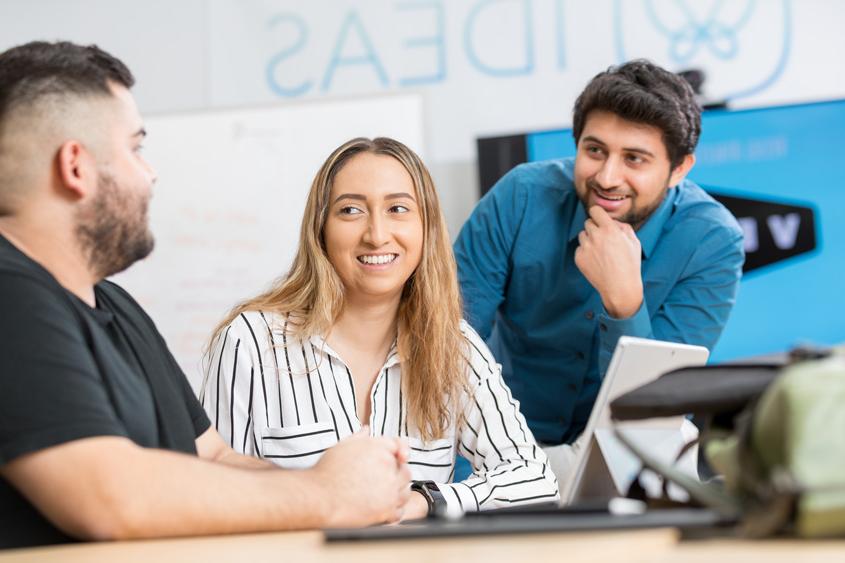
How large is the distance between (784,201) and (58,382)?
284 cm

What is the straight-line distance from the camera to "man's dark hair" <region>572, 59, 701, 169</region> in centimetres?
227

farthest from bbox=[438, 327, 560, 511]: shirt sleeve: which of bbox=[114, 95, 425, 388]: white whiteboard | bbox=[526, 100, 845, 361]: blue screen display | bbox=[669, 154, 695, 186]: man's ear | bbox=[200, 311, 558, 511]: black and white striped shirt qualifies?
bbox=[114, 95, 425, 388]: white whiteboard

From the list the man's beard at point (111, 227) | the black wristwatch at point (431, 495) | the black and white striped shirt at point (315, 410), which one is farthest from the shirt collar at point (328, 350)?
the man's beard at point (111, 227)

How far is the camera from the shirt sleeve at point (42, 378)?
1.04 metres

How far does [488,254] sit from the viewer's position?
2.47 m

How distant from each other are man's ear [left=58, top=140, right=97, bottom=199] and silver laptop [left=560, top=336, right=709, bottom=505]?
79 cm

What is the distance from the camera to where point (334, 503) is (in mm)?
1183

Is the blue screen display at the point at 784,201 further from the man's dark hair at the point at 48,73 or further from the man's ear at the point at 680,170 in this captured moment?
the man's dark hair at the point at 48,73

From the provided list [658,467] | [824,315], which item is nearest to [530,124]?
[824,315]

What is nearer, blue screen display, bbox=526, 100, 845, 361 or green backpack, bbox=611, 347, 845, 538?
green backpack, bbox=611, 347, 845, 538

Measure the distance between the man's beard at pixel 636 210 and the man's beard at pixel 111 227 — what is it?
1308 mm

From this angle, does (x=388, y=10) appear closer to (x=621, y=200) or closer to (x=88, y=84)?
(x=621, y=200)

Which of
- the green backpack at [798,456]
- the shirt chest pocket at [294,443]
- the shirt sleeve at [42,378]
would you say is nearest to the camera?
the green backpack at [798,456]

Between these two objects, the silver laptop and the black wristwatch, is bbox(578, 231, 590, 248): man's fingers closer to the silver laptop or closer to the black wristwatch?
the silver laptop
